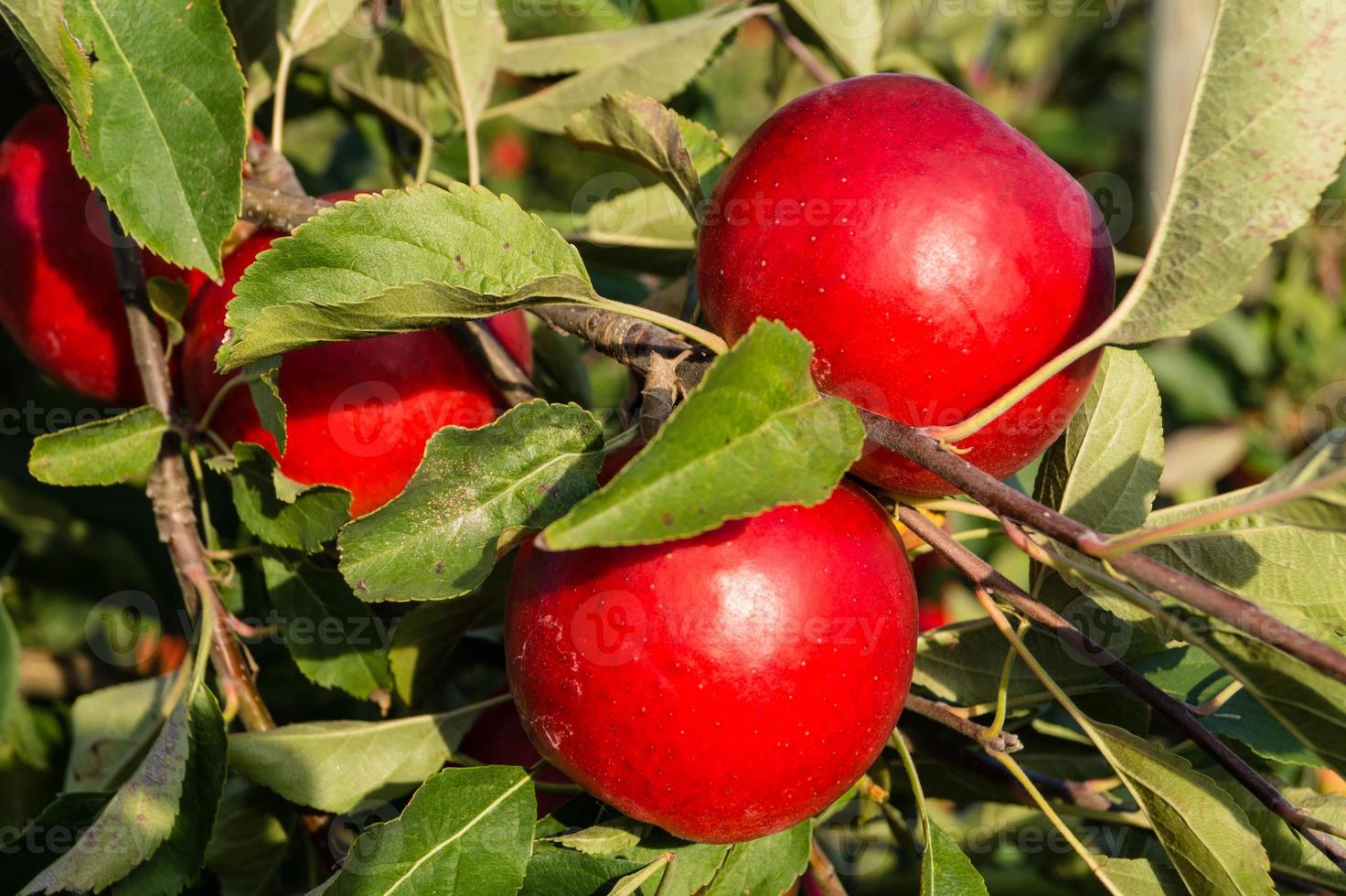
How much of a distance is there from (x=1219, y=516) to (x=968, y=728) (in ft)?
0.93

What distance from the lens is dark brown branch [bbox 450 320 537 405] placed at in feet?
3.20

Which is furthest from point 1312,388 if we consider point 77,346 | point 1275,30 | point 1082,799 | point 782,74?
point 77,346

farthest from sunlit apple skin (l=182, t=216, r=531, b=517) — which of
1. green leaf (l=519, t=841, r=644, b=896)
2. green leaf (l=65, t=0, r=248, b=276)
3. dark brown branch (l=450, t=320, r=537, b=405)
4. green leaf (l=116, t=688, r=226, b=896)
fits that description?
green leaf (l=519, t=841, r=644, b=896)

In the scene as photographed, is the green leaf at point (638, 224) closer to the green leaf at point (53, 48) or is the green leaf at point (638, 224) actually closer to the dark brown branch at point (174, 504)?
the dark brown branch at point (174, 504)

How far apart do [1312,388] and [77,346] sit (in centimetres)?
316

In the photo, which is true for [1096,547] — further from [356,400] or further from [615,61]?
[615,61]

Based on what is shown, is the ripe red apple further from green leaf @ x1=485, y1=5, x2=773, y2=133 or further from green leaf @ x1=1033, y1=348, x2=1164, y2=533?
green leaf @ x1=1033, y1=348, x2=1164, y2=533

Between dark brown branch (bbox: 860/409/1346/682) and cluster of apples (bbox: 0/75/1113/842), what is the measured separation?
0.17 feet

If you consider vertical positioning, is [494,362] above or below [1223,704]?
above

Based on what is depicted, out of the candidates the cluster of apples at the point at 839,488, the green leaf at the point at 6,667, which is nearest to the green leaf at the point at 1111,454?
the cluster of apples at the point at 839,488

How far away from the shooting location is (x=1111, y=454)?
0.85 metres

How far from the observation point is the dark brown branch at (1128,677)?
2.43 ft

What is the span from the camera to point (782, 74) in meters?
1.59

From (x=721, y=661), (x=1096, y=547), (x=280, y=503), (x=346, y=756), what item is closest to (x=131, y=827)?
(x=346, y=756)
